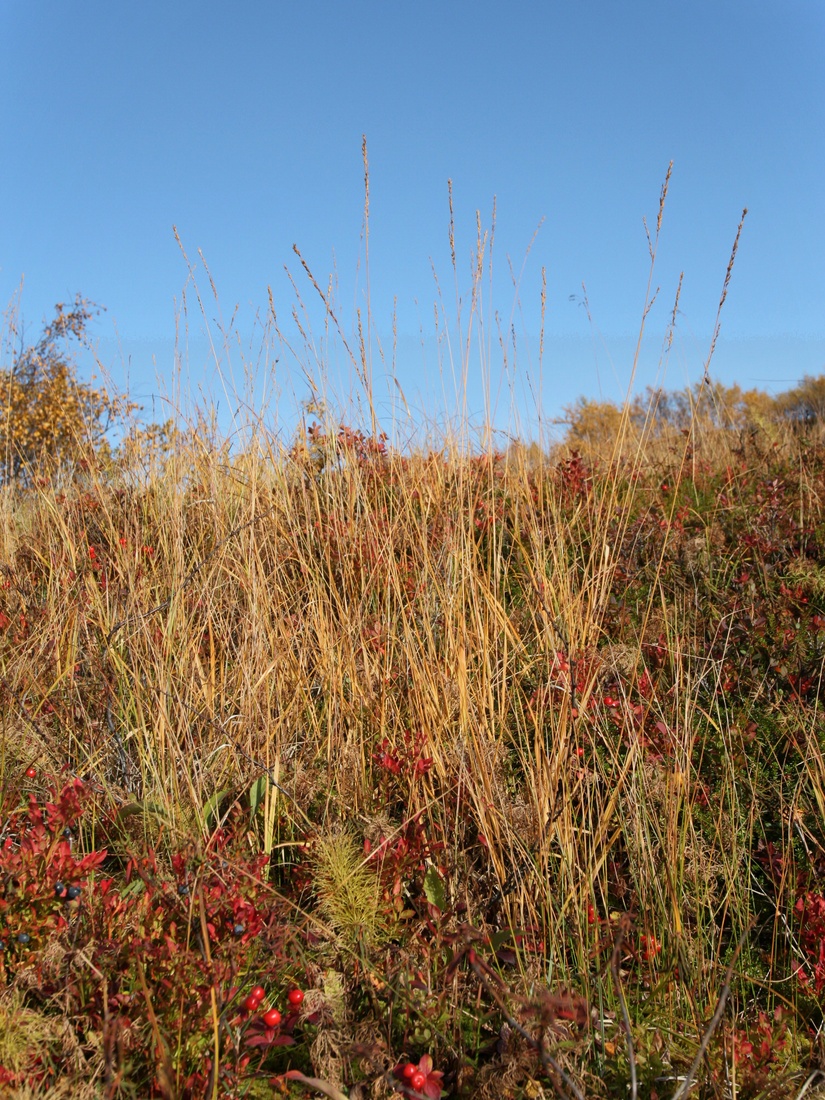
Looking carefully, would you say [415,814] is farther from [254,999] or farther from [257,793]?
[254,999]

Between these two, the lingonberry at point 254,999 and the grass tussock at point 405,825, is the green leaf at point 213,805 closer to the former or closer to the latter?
the grass tussock at point 405,825

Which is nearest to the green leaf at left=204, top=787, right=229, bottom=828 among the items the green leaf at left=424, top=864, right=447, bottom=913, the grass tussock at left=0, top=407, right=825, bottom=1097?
the grass tussock at left=0, top=407, right=825, bottom=1097

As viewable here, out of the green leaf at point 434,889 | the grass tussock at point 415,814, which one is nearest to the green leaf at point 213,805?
the grass tussock at point 415,814

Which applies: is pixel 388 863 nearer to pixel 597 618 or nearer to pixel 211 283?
pixel 597 618

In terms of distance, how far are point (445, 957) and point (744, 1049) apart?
590mm

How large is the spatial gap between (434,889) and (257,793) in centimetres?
55

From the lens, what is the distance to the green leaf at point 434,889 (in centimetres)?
183

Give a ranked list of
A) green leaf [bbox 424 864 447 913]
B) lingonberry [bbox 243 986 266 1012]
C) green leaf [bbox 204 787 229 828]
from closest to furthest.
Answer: lingonberry [bbox 243 986 266 1012], green leaf [bbox 424 864 447 913], green leaf [bbox 204 787 229 828]

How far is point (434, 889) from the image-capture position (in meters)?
1.85

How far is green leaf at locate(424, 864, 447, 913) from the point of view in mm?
1829

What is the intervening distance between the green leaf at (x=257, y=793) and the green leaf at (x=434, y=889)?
0.47m

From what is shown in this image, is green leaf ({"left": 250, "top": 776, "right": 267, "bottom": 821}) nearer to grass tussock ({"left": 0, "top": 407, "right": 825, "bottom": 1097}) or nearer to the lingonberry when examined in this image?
grass tussock ({"left": 0, "top": 407, "right": 825, "bottom": 1097})

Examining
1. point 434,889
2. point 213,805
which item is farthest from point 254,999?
point 213,805

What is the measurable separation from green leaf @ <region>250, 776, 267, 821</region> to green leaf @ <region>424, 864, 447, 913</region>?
1.55 ft
